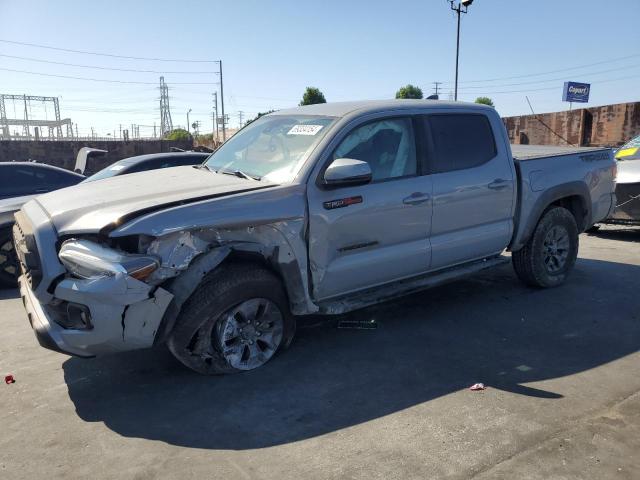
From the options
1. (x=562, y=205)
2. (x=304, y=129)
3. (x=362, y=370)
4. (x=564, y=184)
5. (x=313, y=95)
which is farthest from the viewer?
(x=313, y=95)

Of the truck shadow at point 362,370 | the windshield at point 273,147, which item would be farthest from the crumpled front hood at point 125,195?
the truck shadow at point 362,370

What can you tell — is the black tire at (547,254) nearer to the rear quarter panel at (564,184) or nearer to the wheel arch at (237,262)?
the rear quarter panel at (564,184)

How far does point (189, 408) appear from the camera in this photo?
3.38 metres

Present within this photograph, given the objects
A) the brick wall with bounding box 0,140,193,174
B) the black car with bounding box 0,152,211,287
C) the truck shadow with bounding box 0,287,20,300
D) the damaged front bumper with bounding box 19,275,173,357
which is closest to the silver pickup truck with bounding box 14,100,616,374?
the damaged front bumper with bounding box 19,275,173,357

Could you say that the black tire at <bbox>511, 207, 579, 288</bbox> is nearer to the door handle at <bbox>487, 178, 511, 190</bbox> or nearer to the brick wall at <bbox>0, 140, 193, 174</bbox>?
the door handle at <bbox>487, 178, 511, 190</bbox>

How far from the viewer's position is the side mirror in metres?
3.83

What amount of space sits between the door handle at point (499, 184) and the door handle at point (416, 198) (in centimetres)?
83

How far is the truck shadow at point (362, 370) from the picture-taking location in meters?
3.24

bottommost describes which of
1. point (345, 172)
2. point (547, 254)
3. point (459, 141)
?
point (547, 254)

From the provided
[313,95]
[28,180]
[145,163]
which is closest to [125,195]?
[145,163]

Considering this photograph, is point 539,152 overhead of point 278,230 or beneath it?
overhead

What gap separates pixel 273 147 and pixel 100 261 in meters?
1.77

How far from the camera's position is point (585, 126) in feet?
80.3

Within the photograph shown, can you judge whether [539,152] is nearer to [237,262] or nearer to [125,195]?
[237,262]
